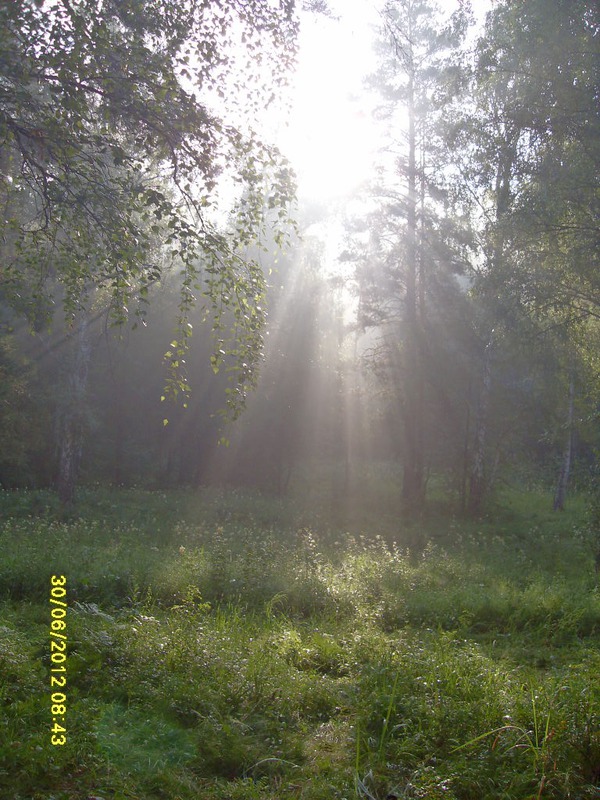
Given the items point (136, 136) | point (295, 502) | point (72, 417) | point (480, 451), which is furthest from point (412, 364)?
point (136, 136)

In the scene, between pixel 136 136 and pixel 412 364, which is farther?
pixel 412 364

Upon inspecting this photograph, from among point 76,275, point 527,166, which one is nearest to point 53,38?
point 76,275

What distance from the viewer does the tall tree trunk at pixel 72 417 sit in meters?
20.7

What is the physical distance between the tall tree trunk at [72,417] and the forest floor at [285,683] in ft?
38.2

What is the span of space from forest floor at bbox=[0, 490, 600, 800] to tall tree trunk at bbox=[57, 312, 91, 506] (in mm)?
11633

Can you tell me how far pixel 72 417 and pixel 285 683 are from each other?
1711 cm

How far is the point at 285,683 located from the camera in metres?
5.11

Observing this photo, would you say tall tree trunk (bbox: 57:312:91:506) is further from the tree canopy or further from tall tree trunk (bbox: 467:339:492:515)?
the tree canopy

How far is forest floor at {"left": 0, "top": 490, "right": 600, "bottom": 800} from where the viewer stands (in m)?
3.79

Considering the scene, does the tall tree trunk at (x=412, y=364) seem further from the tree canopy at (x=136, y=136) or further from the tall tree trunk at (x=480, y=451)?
the tree canopy at (x=136, y=136)
